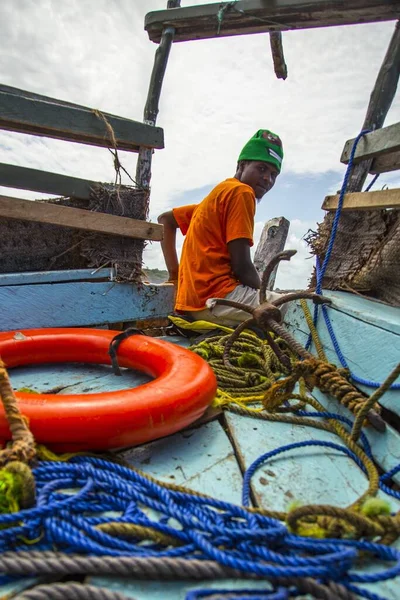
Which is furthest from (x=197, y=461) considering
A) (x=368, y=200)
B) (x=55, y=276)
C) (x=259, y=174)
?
(x=259, y=174)

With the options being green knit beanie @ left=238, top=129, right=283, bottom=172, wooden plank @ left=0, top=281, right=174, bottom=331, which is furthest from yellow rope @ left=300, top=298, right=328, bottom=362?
green knit beanie @ left=238, top=129, right=283, bottom=172

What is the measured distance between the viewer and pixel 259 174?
3.01 meters

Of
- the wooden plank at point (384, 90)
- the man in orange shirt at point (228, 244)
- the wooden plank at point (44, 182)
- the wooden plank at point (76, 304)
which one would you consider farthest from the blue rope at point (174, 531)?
the wooden plank at point (384, 90)

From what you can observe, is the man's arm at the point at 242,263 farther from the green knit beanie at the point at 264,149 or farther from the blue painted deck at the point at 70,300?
the green knit beanie at the point at 264,149

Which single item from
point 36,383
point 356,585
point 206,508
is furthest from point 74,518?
point 36,383

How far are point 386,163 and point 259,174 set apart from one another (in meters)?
1.03

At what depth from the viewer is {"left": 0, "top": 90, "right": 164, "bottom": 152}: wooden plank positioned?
2299mm

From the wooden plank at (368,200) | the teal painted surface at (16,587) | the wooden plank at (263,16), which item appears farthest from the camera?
the wooden plank at (263,16)

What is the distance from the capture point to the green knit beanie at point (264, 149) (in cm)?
296

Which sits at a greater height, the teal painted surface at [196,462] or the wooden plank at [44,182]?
the wooden plank at [44,182]

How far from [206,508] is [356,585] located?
345mm

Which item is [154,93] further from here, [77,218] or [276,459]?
[276,459]

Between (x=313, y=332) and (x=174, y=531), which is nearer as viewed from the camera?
(x=174, y=531)

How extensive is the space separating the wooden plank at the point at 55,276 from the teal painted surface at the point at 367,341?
5.27 ft
